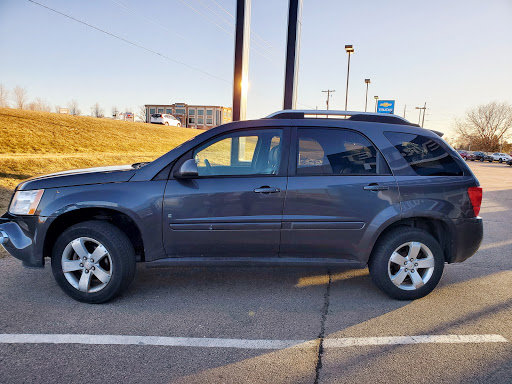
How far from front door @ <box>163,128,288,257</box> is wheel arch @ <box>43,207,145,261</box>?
0.42 metres

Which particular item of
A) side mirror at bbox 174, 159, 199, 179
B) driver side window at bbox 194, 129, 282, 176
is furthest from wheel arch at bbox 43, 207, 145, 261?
driver side window at bbox 194, 129, 282, 176

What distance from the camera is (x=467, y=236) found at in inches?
161

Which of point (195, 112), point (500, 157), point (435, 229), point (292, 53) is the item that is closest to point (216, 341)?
point (435, 229)

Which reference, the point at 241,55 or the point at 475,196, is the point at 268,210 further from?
the point at 241,55

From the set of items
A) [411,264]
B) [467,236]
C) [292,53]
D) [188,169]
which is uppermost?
[292,53]

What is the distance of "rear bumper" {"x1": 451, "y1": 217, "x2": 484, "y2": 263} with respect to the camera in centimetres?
406

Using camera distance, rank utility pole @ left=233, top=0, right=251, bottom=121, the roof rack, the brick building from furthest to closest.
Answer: the brick building < utility pole @ left=233, top=0, right=251, bottom=121 < the roof rack

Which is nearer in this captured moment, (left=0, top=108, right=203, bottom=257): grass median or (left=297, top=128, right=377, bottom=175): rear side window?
(left=297, top=128, right=377, bottom=175): rear side window

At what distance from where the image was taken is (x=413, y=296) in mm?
4023

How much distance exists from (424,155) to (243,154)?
6.14 ft

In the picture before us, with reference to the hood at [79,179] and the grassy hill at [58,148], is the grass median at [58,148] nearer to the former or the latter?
the grassy hill at [58,148]

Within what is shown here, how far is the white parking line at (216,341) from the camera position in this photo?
3.07 meters

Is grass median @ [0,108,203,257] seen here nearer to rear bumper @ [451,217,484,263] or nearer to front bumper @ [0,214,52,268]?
front bumper @ [0,214,52,268]

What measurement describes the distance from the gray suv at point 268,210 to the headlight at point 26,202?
10mm
